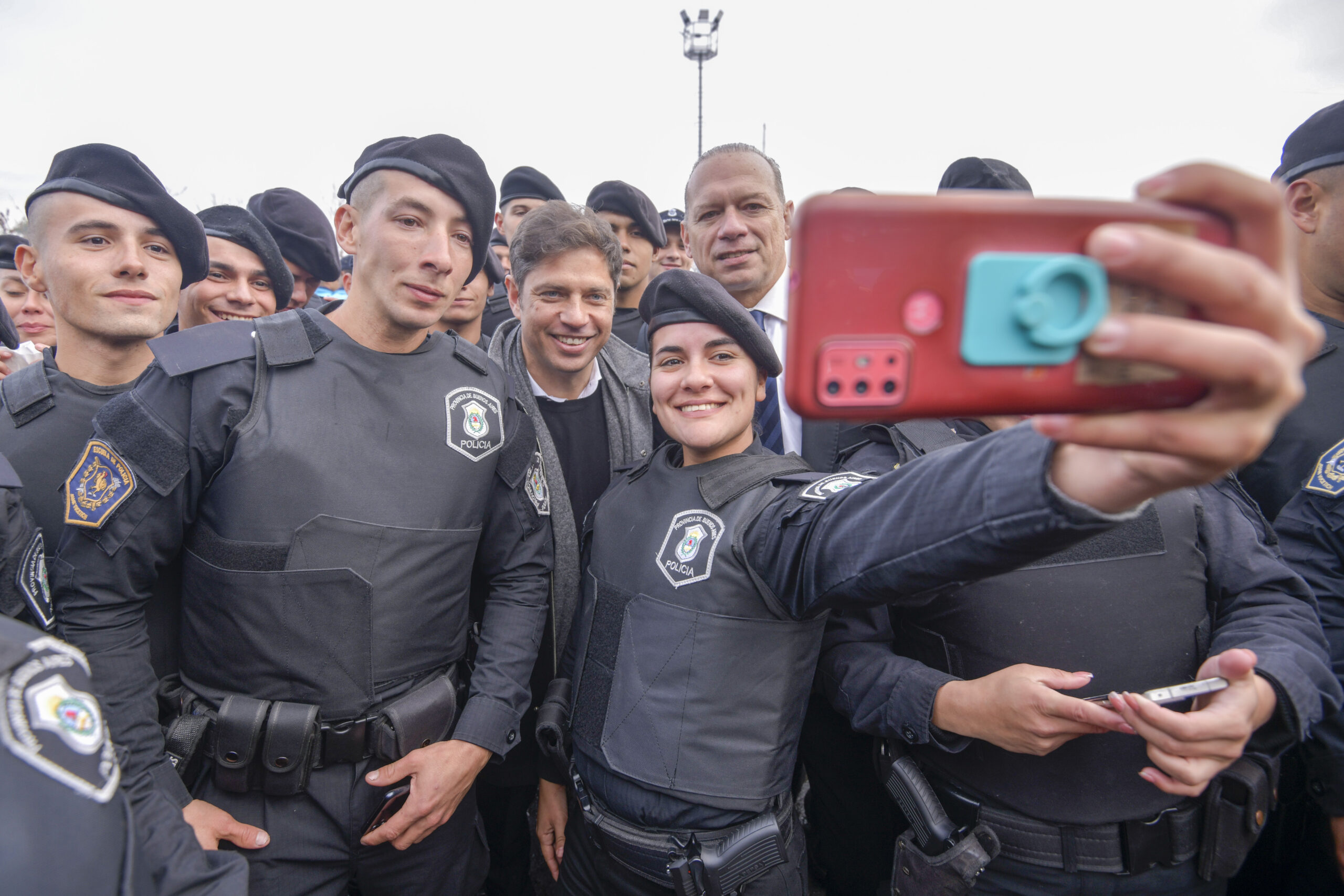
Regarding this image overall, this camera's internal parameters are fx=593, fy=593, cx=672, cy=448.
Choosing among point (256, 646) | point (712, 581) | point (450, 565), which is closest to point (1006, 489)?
point (712, 581)

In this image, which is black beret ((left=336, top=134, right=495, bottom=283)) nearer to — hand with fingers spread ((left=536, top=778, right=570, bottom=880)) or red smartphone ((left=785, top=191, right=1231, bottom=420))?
red smartphone ((left=785, top=191, right=1231, bottom=420))

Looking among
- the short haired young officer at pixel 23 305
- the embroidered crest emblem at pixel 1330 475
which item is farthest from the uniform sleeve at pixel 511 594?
the short haired young officer at pixel 23 305

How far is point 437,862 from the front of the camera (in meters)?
1.87

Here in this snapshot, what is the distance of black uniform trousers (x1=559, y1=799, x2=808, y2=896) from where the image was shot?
65.4 inches

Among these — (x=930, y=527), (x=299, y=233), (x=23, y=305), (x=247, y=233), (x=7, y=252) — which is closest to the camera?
(x=930, y=527)

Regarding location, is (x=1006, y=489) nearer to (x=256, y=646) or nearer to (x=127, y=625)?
(x=256, y=646)

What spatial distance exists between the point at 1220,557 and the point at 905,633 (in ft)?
2.73

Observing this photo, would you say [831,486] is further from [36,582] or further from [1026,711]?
[36,582]

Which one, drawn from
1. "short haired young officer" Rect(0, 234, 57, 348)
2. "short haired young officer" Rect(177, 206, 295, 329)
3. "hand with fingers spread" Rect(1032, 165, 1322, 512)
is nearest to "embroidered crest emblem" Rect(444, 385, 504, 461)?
"short haired young officer" Rect(177, 206, 295, 329)

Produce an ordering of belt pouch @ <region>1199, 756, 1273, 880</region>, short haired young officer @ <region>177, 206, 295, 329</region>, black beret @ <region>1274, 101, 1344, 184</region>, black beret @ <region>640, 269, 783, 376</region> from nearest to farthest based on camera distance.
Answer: belt pouch @ <region>1199, 756, 1273, 880</region> → black beret @ <region>640, 269, 783, 376</region> → black beret @ <region>1274, 101, 1344, 184</region> → short haired young officer @ <region>177, 206, 295, 329</region>

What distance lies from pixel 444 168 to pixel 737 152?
5.07ft

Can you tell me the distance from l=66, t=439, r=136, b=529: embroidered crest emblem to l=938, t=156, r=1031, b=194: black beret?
9.75ft

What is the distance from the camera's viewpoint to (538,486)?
216cm

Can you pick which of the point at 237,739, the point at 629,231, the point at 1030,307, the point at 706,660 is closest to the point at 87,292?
the point at 237,739
